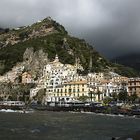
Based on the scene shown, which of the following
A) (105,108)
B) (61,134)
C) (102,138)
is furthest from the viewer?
(105,108)

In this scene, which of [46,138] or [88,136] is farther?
[88,136]

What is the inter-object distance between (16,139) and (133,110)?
105 meters

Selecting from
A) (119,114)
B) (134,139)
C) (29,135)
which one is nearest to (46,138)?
(29,135)

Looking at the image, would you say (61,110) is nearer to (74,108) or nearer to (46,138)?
(74,108)

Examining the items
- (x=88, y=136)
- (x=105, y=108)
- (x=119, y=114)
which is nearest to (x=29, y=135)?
(x=88, y=136)

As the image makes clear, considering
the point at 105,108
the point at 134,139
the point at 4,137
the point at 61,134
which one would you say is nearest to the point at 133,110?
the point at 105,108

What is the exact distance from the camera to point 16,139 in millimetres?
69812

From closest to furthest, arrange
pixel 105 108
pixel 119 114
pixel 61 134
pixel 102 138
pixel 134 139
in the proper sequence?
pixel 134 139 → pixel 102 138 → pixel 61 134 → pixel 119 114 → pixel 105 108

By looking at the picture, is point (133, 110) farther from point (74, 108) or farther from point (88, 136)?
point (88, 136)

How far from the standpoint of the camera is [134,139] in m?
53.8

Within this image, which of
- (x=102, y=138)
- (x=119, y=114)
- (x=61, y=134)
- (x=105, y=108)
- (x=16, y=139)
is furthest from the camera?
(x=105, y=108)

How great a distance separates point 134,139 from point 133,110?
11654 cm

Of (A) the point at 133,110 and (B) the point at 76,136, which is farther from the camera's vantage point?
(A) the point at 133,110

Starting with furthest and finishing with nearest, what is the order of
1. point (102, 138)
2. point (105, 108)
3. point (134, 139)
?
point (105, 108), point (102, 138), point (134, 139)
